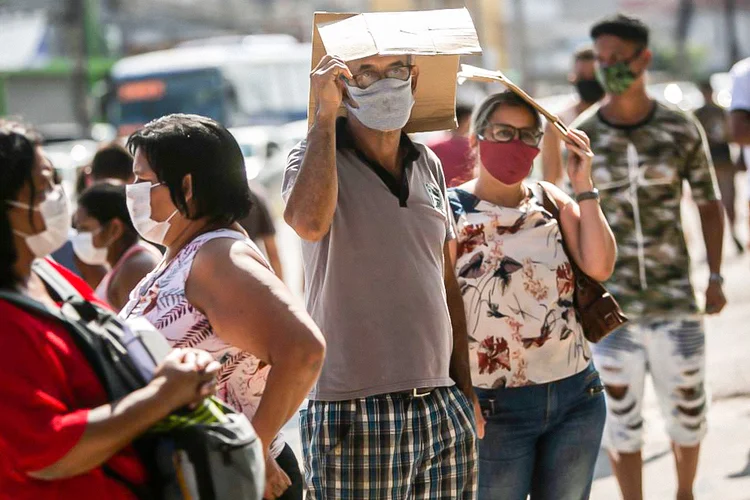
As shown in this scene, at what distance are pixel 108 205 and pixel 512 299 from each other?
5.81 ft

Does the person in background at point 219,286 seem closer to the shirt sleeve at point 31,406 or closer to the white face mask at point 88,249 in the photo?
the shirt sleeve at point 31,406

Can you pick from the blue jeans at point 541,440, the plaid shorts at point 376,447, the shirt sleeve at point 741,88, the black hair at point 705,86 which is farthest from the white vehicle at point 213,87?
the plaid shorts at point 376,447

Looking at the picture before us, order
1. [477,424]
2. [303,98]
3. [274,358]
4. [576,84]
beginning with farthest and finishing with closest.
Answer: [303,98] < [576,84] < [477,424] < [274,358]

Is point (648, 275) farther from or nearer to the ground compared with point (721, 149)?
farther from the ground

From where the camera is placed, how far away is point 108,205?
5.09 m

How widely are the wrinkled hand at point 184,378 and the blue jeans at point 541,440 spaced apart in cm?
182

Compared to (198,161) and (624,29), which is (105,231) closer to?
(198,161)

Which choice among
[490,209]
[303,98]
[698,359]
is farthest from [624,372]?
[303,98]

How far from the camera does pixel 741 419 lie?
23.5 ft

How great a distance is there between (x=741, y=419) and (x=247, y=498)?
5179 mm

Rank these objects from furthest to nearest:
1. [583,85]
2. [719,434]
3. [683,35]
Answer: [683,35] → [583,85] → [719,434]

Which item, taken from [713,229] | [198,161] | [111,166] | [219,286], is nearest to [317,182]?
[198,161]

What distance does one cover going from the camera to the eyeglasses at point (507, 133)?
13.9 ft

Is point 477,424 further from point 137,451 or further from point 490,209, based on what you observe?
point 137,451
